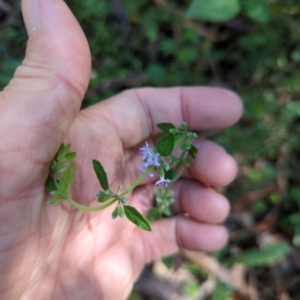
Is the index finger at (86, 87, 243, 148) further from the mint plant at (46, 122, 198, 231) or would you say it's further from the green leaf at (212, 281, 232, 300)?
the green leaf at (212, 281, 232, 300)

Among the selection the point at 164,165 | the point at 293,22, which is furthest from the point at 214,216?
the point at 293,22

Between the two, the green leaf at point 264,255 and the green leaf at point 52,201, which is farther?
the green leaf at point 264,255

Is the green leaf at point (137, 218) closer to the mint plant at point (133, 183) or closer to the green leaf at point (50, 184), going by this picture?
the mint plant at point (133, 183)

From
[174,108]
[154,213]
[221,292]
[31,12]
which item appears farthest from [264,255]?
[31,12]

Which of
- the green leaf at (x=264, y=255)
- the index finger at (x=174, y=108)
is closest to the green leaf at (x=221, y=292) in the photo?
the green leaf at (x=264, y=255)

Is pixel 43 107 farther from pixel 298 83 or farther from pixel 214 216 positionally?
pixel 298 83

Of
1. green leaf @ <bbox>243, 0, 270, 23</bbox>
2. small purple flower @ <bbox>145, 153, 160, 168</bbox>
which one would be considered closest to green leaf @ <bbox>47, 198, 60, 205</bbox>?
small purple flower @ <bbox>145, 153, 160, 168</bbox>
